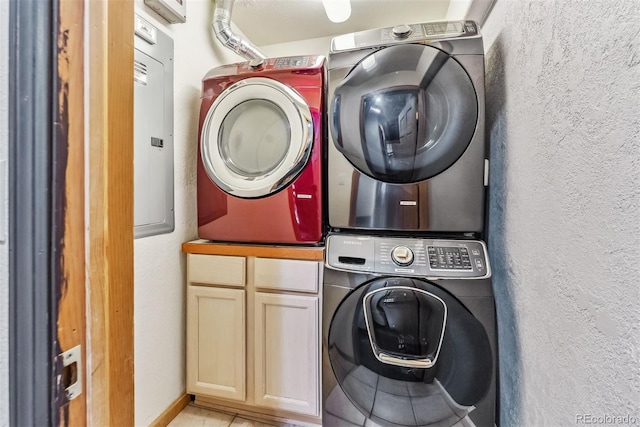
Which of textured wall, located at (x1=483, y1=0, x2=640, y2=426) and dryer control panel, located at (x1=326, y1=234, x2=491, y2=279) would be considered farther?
dryer control panel, located at (x1=326, y1=234, x2=491, y2=279)

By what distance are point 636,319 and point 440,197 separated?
0.59m

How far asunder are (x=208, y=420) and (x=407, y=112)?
5.34ft

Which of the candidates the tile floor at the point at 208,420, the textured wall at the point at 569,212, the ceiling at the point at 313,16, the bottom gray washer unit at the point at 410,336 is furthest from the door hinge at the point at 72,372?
the ceiling at the point at 313,16

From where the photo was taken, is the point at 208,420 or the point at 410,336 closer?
the point at 410,336

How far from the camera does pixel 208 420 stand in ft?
4.25

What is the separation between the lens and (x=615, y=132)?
0.48 m

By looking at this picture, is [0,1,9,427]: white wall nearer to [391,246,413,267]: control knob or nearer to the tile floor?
[391,246,413,267]: control knob

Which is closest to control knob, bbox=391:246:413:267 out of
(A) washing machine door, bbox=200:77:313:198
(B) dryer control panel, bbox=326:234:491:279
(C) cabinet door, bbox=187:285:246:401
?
(B) dryer control panel, bbox=326:234:491:279

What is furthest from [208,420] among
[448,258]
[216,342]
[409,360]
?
[448,258]

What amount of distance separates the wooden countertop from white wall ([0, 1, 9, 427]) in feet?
2.90

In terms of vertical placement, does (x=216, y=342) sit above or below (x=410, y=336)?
below

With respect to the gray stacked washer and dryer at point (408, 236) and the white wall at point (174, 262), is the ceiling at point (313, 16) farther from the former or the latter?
the gray stacked washer and dryer at point (408, 236)

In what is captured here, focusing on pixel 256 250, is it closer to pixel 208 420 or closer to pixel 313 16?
pixel 208 420

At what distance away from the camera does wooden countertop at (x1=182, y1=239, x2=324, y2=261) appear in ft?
3.87
